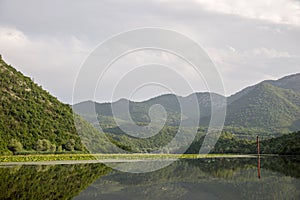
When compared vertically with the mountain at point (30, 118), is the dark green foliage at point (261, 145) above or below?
below

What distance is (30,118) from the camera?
63.6m

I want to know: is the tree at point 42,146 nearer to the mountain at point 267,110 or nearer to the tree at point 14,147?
the tree at point 14,147

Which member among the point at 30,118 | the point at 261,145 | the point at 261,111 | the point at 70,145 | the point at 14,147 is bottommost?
the point at 14,147

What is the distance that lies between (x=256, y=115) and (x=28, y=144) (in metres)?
120

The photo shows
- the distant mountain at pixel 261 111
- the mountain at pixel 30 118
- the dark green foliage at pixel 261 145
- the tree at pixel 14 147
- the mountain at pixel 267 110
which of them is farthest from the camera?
the mountain at pixel 267 110

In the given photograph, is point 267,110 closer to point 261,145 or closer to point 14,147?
point 261,145

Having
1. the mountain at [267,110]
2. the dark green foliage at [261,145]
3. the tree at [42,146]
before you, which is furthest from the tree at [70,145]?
the mountain at [267,110]

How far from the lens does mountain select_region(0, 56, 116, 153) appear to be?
2232 inches

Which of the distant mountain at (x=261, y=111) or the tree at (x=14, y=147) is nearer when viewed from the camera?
the tree at (x=14, y=147)

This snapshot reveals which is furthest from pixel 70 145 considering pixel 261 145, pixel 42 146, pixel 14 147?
pixel 261 145

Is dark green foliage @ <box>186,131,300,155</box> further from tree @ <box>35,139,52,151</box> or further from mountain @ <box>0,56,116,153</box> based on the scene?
tree @ <box>35,139,52,151</box>

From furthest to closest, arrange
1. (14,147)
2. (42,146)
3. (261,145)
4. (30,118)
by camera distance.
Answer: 1. (261,145)
2. (30,118)
3. (42,146)
4. (14,147)

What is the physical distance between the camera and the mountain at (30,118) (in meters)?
56.7

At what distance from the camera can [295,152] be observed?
215ft
